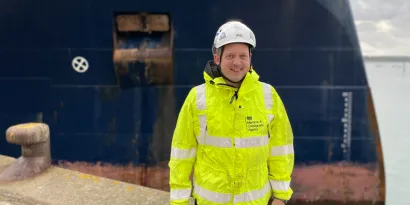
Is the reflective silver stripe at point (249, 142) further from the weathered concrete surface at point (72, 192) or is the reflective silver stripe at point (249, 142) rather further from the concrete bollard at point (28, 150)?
the concrete bollard at point (28, 150)

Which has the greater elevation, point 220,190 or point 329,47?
point 329,47

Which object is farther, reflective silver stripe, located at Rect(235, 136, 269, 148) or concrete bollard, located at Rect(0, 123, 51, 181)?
concrete bollard, located at Rect(0, 123, 51, 181)

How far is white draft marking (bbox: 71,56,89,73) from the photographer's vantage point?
5438mm

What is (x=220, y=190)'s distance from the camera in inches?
81.5

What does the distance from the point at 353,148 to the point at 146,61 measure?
3.09m

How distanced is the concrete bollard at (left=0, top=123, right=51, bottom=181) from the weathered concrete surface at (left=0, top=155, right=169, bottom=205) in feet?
0.31

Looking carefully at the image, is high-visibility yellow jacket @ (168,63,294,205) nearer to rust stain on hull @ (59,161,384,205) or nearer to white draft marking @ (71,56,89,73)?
rust stain on hull @ (59,161,384,205)

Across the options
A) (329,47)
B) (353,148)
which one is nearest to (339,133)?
(353,148)

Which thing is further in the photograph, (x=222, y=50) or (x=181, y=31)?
(x=181, y=31)

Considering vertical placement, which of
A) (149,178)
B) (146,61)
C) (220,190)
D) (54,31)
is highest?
(54,31)

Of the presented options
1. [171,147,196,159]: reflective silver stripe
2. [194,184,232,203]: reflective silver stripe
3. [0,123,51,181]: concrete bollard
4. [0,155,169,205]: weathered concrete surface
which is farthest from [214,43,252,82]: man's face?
[0,123,51,181]: concrete bollard

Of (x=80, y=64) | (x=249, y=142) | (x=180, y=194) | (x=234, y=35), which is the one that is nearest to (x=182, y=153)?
(x=180, y=194)

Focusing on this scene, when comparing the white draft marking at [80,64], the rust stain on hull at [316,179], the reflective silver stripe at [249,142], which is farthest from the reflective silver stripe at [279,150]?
the white draft marking at [80,64]

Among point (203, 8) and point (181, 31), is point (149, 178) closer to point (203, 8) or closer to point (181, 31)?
point (181, 31)
